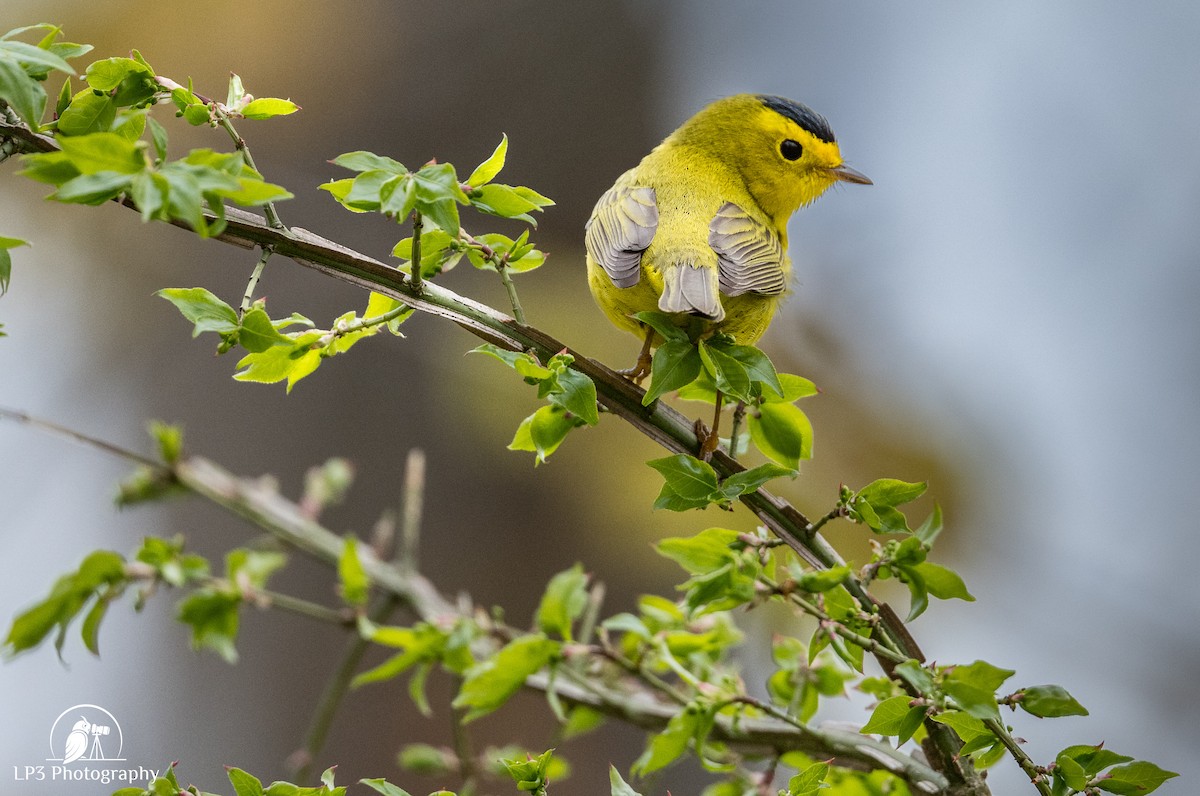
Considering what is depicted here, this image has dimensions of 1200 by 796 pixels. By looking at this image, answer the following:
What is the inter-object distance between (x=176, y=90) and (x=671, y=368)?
0.48 metres

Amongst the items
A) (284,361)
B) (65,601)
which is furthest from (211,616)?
(284,361)

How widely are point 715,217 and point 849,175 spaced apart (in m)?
0.55

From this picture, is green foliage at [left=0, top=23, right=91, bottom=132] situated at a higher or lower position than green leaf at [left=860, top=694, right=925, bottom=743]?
lower

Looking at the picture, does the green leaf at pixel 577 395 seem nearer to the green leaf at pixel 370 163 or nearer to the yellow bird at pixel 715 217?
the green leaf at pixel 370 163

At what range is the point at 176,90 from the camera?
0.86 metres

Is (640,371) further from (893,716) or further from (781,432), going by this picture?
(893,716)

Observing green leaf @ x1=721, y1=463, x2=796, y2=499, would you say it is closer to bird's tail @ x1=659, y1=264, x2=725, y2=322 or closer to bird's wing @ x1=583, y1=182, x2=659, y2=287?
bird's tail @ x1=659, y1=264, x2=725, y2=322

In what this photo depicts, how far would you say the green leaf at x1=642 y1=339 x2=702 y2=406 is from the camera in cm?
92

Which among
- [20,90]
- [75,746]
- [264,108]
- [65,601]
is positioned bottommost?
[75,746]

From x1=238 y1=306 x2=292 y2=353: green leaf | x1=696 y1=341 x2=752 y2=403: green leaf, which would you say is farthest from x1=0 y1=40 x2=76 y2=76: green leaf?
x1=696 y1=341 x2=752 y2=403: green leaf

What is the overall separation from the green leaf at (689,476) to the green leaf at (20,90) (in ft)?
1.80

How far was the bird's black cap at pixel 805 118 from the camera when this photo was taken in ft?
6.72

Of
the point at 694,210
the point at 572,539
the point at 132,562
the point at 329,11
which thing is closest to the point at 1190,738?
the point at 572,539

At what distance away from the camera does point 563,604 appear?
1.00 meters
